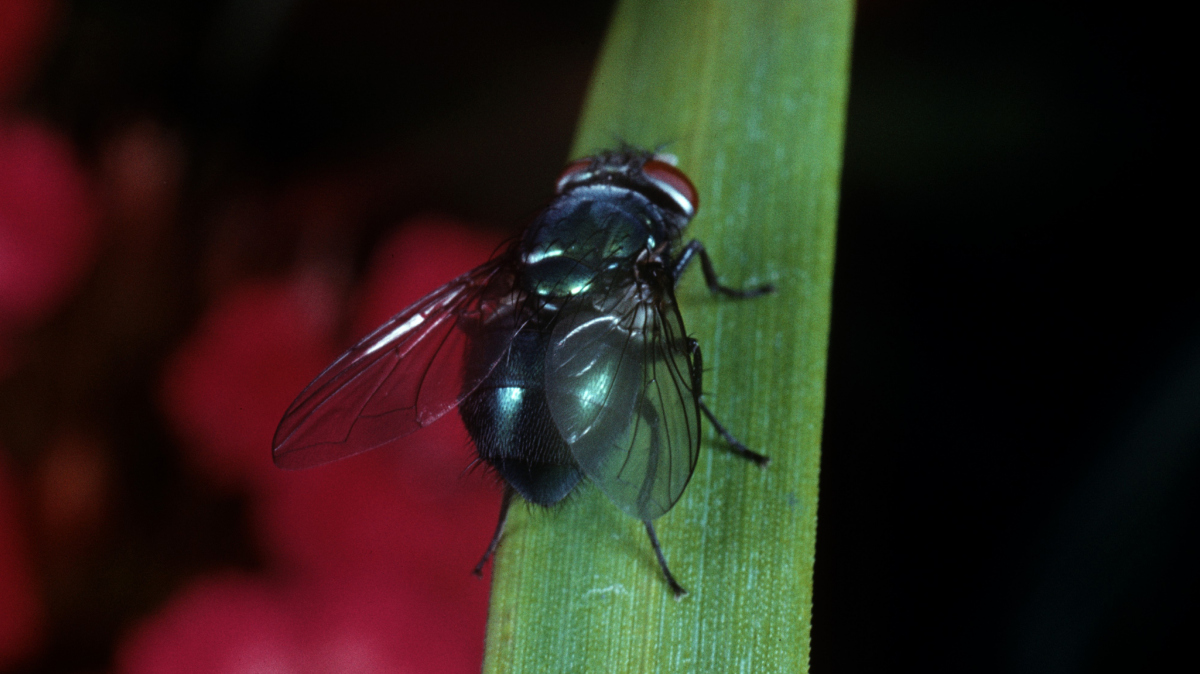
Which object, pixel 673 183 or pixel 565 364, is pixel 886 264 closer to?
pixel 673 183

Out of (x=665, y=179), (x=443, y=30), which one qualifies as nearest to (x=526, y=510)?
(x=665, y=179)

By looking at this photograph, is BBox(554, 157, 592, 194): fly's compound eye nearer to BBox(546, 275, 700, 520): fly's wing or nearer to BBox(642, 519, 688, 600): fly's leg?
BBox(546, 275, 700, 520): fly's wing

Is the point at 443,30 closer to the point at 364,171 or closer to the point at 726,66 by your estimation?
the point at 364,171

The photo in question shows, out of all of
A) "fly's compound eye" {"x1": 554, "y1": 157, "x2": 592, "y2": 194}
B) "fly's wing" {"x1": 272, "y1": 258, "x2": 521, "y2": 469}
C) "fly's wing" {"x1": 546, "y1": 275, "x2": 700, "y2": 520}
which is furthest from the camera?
"fly's compound eye" {"x1": 554, "y1": 157, "x2": 592, "y2": 194}

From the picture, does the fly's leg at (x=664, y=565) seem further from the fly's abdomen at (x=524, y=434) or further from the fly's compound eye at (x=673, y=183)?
the fly's compound eye at (x=673, y=183)

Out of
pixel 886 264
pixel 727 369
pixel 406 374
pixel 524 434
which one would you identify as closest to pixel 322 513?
pixel 406 374

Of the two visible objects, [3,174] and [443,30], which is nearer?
[3,174]

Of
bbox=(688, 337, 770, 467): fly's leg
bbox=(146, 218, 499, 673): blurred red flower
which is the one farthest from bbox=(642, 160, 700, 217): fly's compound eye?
bbox=(146, 218, 499, 673): blurred red flower

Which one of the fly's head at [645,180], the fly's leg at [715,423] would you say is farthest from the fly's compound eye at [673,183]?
the fly's leg at [715,423]
